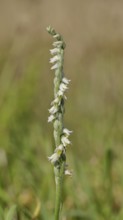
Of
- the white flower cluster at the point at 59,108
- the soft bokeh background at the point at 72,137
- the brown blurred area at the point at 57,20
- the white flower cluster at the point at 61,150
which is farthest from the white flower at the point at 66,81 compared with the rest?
the brown blurred area at the point at 57,20

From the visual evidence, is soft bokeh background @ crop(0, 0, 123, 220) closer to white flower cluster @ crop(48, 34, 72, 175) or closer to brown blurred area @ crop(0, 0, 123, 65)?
white flower cluster @ crop(48, 34, 72, 175)

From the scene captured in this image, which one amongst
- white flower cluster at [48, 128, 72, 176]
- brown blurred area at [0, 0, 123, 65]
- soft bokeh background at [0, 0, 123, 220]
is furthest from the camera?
brown blurred area at [0, 0, 123, 65]

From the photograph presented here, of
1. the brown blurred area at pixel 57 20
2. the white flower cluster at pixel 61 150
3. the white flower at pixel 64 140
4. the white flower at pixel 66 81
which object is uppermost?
the brown blurred area at pixel 57 20

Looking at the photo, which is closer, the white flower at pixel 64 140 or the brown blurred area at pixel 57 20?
the white flower at pixel 64 140

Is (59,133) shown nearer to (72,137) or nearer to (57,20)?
(72,137)

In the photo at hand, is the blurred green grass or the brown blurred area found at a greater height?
the brown blurred area

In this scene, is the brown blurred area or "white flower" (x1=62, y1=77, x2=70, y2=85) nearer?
"white flower" (x1=62, y1=77, x2=70, y2=85)

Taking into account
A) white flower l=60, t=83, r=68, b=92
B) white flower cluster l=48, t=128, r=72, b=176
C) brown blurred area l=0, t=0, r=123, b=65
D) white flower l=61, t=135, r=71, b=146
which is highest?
brown blurred area l=0, t=0, r=123, b=65

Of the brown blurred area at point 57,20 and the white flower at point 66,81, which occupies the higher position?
the brown blurred area at point 57,20

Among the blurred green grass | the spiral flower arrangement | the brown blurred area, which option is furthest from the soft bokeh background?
the brown blurred area

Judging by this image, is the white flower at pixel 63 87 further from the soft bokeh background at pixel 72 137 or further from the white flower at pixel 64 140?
the soft bokeh background at pixel 72 137
